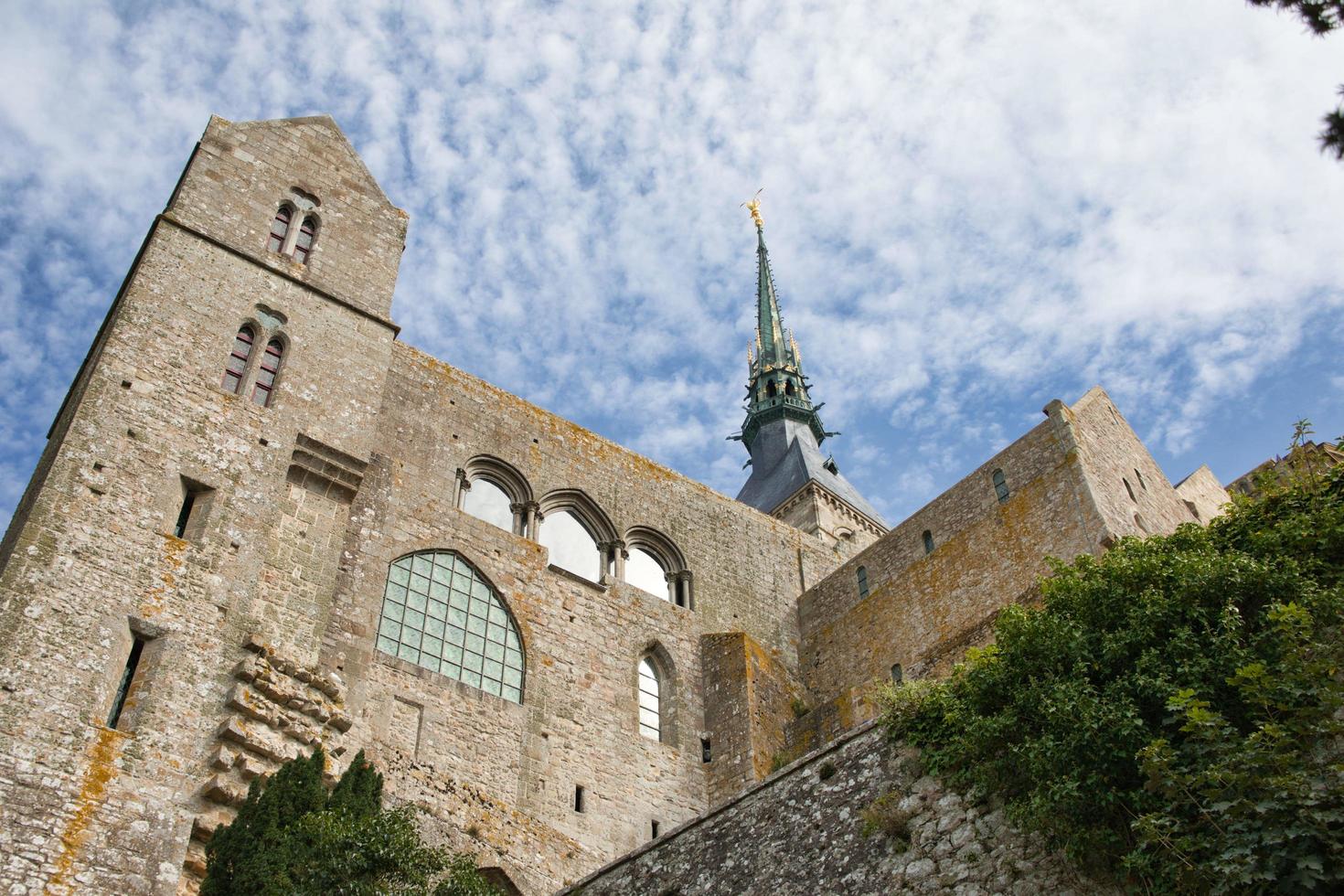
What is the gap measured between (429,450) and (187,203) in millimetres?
4530

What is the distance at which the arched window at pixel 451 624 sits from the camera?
1611cm

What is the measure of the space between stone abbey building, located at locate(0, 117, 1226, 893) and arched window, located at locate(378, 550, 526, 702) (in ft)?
0.14

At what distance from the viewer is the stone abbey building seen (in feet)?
37.4

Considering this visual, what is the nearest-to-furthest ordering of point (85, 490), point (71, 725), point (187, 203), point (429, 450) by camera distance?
point (71, 725), point (85, 490), point (187, 203), point (429, 450)

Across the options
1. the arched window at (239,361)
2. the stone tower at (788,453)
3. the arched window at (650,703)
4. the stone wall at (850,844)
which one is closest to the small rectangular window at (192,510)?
the arched window at (239,361)

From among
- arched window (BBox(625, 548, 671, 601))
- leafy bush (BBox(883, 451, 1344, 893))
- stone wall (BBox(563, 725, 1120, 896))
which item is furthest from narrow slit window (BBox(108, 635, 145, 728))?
arched window (BBox(625, 548, 671, 601))

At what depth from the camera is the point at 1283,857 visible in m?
6.55

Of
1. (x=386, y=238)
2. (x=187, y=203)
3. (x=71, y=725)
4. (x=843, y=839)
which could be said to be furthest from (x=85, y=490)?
(x=843, y=839)

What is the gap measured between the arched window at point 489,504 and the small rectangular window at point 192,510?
5020mm

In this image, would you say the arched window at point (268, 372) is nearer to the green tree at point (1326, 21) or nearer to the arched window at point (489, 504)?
the arched window at point (489, 504)

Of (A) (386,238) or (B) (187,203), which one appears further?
(A) (386,238)

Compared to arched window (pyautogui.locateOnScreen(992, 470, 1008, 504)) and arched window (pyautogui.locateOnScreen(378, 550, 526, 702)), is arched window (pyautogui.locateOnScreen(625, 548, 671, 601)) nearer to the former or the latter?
arched window (pyautogui.locateOnScreen(378, 550, 526, 702))

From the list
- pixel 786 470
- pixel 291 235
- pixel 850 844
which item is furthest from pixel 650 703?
pixel 786 470

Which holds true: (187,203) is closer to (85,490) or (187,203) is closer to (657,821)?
(85,490)
